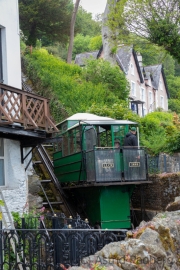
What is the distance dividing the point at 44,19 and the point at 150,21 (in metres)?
17.8

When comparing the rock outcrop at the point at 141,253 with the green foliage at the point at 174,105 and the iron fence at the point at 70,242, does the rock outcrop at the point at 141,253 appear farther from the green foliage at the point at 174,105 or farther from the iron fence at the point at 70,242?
the green foliage at the point at 174,105

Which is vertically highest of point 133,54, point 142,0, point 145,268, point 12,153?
point 133,54

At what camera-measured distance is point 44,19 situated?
40812 mm

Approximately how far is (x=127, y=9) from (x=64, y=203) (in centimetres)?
1373

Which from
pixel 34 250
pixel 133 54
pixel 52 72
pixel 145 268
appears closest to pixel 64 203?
pixel 34 250

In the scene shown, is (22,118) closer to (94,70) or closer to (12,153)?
(12,153)

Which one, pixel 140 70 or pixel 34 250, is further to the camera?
pixel 140 70

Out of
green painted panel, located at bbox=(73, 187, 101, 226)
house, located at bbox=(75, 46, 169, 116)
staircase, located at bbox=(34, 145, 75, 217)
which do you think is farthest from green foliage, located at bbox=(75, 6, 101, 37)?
green painted panel, located at bbox=(73, 187, 101, 226)

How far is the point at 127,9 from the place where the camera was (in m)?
28.1

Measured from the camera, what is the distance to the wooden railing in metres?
12.9

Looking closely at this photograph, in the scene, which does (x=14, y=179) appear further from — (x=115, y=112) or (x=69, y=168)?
(x=115, y=112)

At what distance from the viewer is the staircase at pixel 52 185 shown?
59.7 feet

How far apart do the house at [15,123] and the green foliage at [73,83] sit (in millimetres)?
10968

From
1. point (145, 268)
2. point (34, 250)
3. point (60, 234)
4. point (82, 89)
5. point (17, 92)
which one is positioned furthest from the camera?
point (82, 89)
